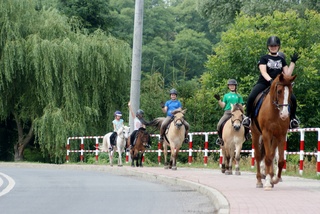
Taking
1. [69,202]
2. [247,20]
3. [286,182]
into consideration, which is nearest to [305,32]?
[247,20]

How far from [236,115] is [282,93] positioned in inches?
276

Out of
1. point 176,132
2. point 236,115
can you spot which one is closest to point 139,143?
point 176,132

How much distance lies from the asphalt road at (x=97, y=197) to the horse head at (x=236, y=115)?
113 inches

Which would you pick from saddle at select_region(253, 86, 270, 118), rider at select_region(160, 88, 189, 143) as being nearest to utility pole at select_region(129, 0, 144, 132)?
rider at select_region(160, 88, 189, 143)

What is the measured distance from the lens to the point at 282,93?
1598 centimetres

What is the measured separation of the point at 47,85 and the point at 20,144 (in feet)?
20.6

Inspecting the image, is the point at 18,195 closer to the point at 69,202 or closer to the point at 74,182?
the point at 69,202

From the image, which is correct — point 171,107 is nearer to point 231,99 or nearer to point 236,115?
point 231,99

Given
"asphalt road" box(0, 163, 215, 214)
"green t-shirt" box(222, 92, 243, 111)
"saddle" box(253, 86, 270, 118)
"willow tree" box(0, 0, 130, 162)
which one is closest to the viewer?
"asphalt road" box(0, 163, 215, 214)

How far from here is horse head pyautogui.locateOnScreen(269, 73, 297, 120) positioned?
15.9 meters

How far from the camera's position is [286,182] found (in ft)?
63.2

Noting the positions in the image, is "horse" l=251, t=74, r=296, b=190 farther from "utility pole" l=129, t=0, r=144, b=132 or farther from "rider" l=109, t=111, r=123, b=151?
"utility pole" l=129, t=0, r=144, b=132

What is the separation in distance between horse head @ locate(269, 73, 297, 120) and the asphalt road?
7.14ft

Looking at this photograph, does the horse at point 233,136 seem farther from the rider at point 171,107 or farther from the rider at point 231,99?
the rider at point 171,107
